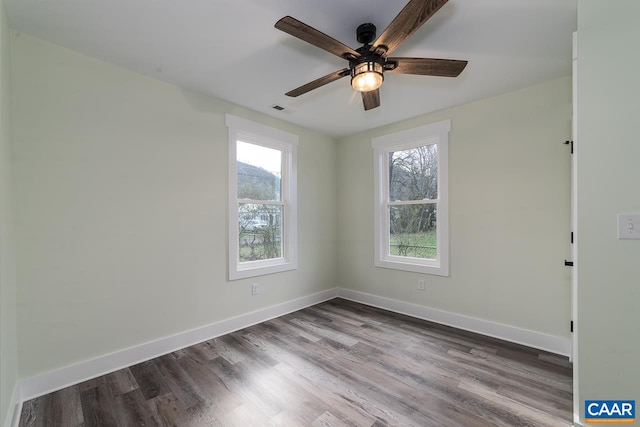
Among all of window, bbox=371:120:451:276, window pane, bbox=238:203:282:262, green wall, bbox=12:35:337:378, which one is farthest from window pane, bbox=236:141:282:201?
window, bbox=371:120:451:276

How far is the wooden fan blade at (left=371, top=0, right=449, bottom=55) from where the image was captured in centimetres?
131

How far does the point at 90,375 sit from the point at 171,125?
2.19 m

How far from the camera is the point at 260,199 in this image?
3422 mm

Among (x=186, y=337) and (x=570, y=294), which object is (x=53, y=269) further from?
(x=570, y=294)

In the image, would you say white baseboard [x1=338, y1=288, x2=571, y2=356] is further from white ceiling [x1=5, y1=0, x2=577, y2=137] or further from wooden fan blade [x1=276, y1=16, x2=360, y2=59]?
wooden fan blade [x1=276, y1=16, x2=360, y2=59]

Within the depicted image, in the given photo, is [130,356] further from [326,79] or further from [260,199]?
[326,79]

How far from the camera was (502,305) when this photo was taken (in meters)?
2.80

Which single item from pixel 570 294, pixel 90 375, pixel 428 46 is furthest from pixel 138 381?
pixel 570 294

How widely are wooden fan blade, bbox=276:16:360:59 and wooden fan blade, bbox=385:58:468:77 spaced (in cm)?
32

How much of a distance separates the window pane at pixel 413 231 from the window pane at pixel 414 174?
0.52 feet

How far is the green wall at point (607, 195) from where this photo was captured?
1401 millimetres

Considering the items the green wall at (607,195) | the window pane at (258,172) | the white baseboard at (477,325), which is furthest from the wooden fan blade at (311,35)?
the white baseboard at (477,325)
